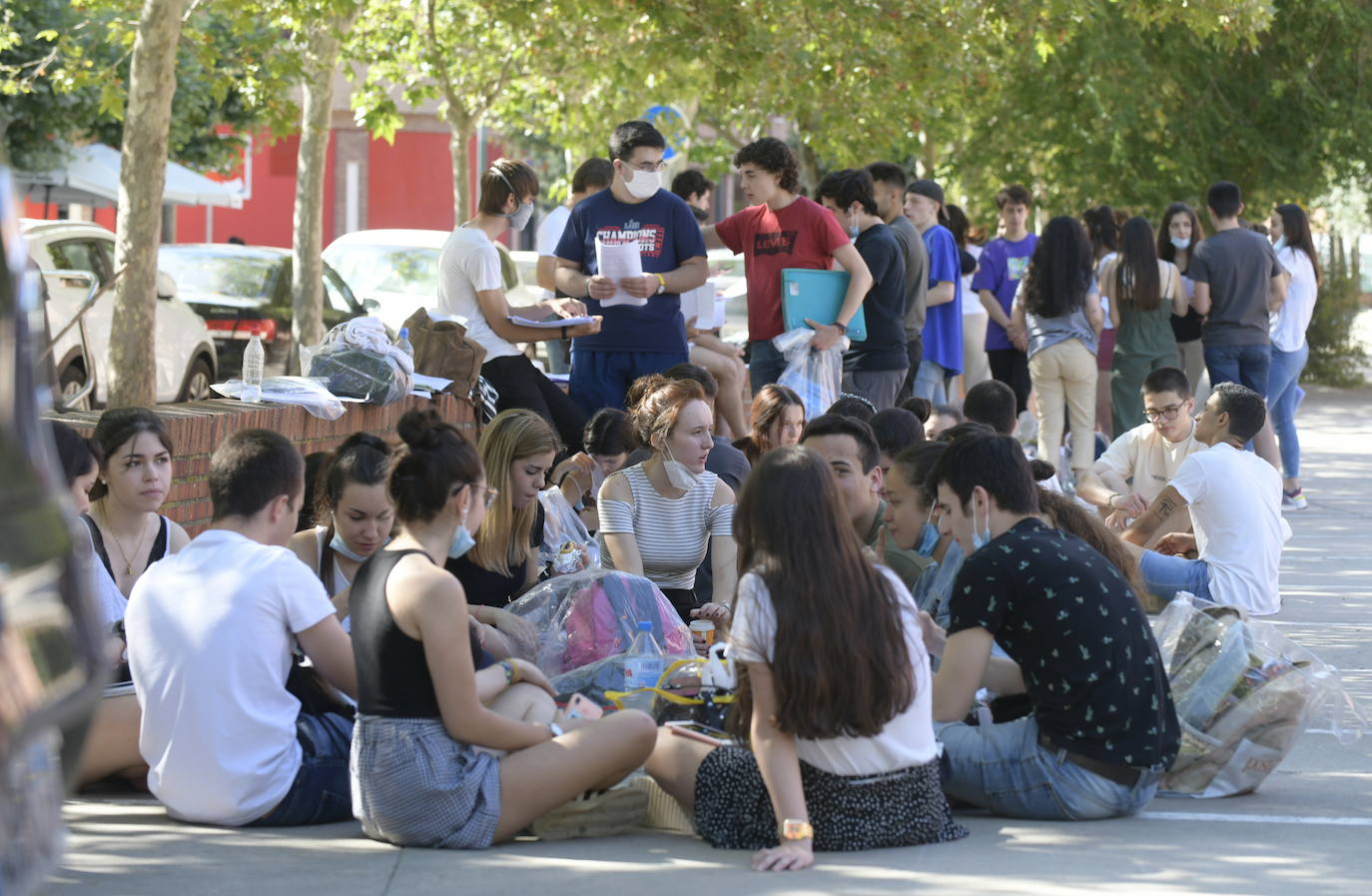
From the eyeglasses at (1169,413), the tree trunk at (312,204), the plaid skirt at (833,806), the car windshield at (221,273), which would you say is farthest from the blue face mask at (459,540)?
the car windshield at (221,273)

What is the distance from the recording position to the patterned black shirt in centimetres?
486

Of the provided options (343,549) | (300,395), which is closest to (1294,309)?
(300,395)

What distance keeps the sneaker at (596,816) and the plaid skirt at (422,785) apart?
0.23m

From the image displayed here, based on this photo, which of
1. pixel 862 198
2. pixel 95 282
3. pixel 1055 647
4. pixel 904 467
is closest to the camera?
pixel 1055 647

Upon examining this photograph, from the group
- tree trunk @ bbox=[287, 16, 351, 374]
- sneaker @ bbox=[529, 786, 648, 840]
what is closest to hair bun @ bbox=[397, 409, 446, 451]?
sneaker @ bbox=[529, 786, 648, 840]

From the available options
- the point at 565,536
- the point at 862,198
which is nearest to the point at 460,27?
the point at 862,198

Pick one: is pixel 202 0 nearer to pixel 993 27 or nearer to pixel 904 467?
pixel 993 27

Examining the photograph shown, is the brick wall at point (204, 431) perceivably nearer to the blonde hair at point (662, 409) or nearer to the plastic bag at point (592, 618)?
the blonde hair at point (662, 409)

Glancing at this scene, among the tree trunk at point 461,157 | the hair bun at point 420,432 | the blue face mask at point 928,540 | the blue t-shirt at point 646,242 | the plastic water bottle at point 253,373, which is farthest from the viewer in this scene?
the tree trunk at point 461,157

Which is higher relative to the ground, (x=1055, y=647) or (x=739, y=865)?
(x=1055, y=647)

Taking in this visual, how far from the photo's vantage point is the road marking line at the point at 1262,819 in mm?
5188

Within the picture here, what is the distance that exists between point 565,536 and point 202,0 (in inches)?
352

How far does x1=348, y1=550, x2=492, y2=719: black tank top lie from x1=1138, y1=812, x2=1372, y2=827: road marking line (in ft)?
7.08

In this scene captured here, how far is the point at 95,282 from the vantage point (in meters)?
13.9
